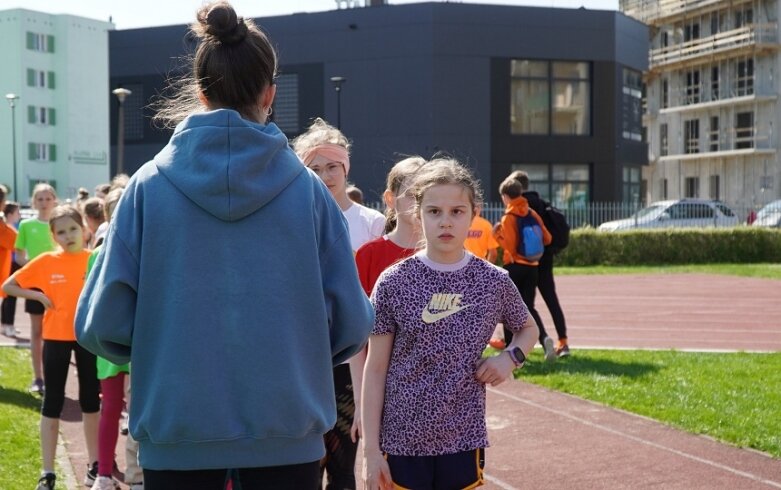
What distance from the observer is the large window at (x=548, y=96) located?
145 feet

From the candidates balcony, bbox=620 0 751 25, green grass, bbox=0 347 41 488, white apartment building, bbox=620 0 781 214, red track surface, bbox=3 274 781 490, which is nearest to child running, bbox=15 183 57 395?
green grass, bbox=0 347 41 488

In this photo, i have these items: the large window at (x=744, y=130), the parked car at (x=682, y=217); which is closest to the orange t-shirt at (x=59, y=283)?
the parked car at (x=682, y=217)

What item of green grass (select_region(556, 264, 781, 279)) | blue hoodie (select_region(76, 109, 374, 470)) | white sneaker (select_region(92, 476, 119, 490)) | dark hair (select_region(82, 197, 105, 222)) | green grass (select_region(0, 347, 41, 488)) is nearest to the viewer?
blue hoodie (select_region(76, 109, 374, 470))

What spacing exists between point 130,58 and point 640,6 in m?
35.6

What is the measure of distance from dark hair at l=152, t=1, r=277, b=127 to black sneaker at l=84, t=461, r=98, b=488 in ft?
13.8

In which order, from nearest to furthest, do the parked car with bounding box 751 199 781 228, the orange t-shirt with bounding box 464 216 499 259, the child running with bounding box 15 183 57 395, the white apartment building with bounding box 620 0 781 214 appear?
the orange t-shirt with bounding box 464 216 499 259 → the child running with bounding box 15 183 57 395 → the parked car with bounding box 751 199 781 228 → the white apartment building with bounding box 620 0 781 214

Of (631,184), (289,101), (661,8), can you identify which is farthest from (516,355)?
(661,8)

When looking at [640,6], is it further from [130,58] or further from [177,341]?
[177,341]

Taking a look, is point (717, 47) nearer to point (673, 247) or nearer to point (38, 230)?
point (673, 247)

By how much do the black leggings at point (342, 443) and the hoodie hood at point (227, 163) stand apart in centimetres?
246

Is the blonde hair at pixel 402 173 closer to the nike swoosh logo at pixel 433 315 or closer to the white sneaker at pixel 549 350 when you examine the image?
the nike swoosh logo at pixel 433 315

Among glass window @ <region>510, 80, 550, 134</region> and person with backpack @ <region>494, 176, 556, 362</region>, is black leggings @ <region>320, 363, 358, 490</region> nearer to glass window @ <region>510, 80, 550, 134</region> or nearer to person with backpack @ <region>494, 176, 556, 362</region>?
person with backpack @ <region>494, 176, 556, 362</region>

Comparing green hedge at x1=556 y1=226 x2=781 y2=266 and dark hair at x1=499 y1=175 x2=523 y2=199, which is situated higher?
dark hair at x1=499 y1=175 x2=523 y2=199

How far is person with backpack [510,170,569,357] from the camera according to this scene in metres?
11.6
